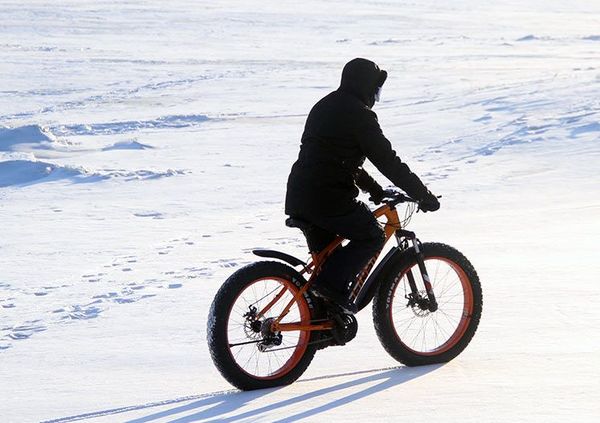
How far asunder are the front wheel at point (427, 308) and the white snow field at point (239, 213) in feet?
0.41

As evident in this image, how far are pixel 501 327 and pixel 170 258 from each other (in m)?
3.80

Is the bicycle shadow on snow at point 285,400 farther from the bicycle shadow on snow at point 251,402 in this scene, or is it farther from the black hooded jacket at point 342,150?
the black hooded jacket at point 342,150

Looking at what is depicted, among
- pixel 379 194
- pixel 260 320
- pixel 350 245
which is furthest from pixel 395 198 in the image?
pixel 260 320

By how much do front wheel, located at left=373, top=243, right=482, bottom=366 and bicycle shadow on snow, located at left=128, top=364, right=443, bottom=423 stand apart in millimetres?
131

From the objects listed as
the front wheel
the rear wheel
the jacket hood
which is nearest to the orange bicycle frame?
the rear wheel

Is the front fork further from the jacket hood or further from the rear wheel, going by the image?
the jacket hood

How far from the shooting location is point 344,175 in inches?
185

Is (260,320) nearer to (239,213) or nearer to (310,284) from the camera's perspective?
(310,284)

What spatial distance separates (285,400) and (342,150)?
1.10 m

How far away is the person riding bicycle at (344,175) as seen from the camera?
15.1 ft

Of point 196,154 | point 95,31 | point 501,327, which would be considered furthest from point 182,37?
point 501,327

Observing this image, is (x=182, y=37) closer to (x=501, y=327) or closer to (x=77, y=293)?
(x=77, y=293)

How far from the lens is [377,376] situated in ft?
16.1

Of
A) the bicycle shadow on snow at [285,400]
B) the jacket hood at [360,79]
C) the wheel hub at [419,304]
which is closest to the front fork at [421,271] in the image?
the wheel hub at [419,304]
